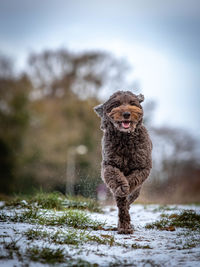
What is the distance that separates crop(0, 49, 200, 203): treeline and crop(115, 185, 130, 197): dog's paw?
10691 mm

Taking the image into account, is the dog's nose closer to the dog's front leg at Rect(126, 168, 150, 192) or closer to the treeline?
the dog's front leg at Rect(126, 168, 150, 192)

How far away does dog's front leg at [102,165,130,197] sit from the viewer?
4.64 metres

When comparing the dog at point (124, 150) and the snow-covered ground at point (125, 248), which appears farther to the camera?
the dog at point (124, 150)

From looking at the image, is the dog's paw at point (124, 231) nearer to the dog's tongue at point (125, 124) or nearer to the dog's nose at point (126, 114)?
the dog's tongue at point (125, 124)

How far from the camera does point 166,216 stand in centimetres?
636

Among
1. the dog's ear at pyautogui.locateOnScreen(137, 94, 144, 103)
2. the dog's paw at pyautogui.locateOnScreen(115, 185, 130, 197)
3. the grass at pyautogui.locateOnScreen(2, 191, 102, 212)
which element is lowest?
the grass at pyautogui.locateOnScreen(2, 191, 102, 212)

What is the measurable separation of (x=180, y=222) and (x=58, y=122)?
17.5 m

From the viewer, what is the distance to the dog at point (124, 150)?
4.69 m

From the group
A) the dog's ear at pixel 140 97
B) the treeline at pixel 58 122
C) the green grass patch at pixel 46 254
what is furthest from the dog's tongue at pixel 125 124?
the treeline at pixel 58 122

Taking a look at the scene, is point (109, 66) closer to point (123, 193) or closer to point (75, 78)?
point (75, 78)

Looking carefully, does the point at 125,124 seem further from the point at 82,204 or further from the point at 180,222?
the point at 82,204

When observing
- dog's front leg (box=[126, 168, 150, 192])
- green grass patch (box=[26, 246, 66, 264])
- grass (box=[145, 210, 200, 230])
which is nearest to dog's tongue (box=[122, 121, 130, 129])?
dog's front leg (box=[126, 168, 150, 192])

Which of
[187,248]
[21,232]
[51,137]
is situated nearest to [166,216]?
[187,248]

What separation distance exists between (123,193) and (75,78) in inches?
766
